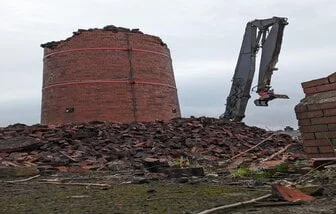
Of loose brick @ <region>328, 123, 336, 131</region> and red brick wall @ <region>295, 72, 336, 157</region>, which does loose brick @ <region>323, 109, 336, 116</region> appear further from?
loose brick @ <region>328, 123, 336, 131</region>

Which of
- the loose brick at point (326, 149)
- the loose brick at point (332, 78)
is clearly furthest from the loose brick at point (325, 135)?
the loose brick at point (332, 78)

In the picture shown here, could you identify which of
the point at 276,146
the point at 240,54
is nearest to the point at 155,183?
A: the point at 276,146

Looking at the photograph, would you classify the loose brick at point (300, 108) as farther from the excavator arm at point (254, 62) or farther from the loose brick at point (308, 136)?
the excavator arm at point (254, 62)

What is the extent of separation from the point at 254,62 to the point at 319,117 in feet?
30.7

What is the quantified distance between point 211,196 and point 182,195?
26 centimetres

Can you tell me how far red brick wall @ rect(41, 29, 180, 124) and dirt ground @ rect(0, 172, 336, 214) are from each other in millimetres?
9963

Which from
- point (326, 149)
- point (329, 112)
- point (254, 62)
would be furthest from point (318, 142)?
point (254, 62)

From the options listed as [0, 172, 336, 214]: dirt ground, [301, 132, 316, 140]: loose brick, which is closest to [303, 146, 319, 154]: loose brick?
[301, 132, 316, 140]: loose brick

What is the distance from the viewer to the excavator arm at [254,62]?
14516 millimetres

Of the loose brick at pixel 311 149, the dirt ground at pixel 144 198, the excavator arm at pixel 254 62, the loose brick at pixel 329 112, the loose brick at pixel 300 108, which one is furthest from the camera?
the excavator arm at pixel 254 62

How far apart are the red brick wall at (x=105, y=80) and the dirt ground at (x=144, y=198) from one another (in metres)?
9.96

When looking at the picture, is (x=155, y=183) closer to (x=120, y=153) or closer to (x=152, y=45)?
(x=120, y=153)

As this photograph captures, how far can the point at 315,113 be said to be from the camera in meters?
6.08

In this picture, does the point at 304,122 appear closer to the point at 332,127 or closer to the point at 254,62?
the point at 332,127
